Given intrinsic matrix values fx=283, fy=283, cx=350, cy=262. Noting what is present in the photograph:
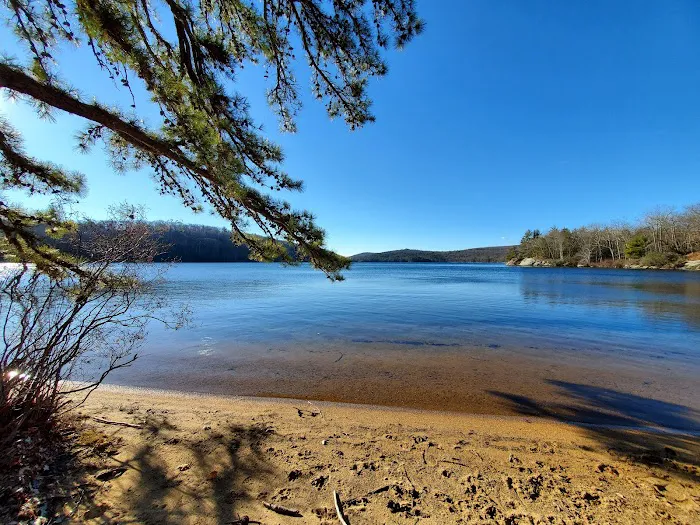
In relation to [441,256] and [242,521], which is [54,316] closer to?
[242,521]

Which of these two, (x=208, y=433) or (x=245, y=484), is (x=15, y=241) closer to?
(x=208, y=433)

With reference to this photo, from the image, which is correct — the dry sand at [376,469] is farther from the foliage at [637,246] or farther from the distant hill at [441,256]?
the distant hill at [441,256]

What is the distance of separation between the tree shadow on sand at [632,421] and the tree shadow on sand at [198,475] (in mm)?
3931

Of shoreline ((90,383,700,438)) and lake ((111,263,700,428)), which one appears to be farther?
lake ((111,263,700,428))

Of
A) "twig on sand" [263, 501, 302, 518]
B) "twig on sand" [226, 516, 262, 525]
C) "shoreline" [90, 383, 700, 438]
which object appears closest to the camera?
"twig on sand" [226, 516, 262, 525]

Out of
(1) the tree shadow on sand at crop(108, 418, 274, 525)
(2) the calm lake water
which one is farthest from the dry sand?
(2) the calm lake water

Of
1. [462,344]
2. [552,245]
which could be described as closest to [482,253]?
[552,245]

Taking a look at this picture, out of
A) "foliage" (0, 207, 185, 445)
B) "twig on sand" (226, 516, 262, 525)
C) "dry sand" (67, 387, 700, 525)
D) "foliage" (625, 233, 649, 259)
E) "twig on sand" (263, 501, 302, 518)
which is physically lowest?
"dry sand" (67, 387, 700, 525)

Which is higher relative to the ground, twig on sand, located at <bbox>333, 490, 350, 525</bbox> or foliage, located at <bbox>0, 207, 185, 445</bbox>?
foliage, located at <bbox>0, 207, 185, 445</bbox>

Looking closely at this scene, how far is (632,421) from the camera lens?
13.8ft

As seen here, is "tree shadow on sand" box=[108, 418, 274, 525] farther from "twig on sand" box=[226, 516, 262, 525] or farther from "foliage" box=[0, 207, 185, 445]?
"foliage" box=[0, 207, 185, 445]

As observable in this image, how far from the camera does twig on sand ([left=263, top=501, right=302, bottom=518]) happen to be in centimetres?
209

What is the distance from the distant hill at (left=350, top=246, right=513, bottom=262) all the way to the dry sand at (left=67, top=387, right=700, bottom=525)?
144 metres

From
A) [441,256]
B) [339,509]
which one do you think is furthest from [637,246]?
[441,256]
